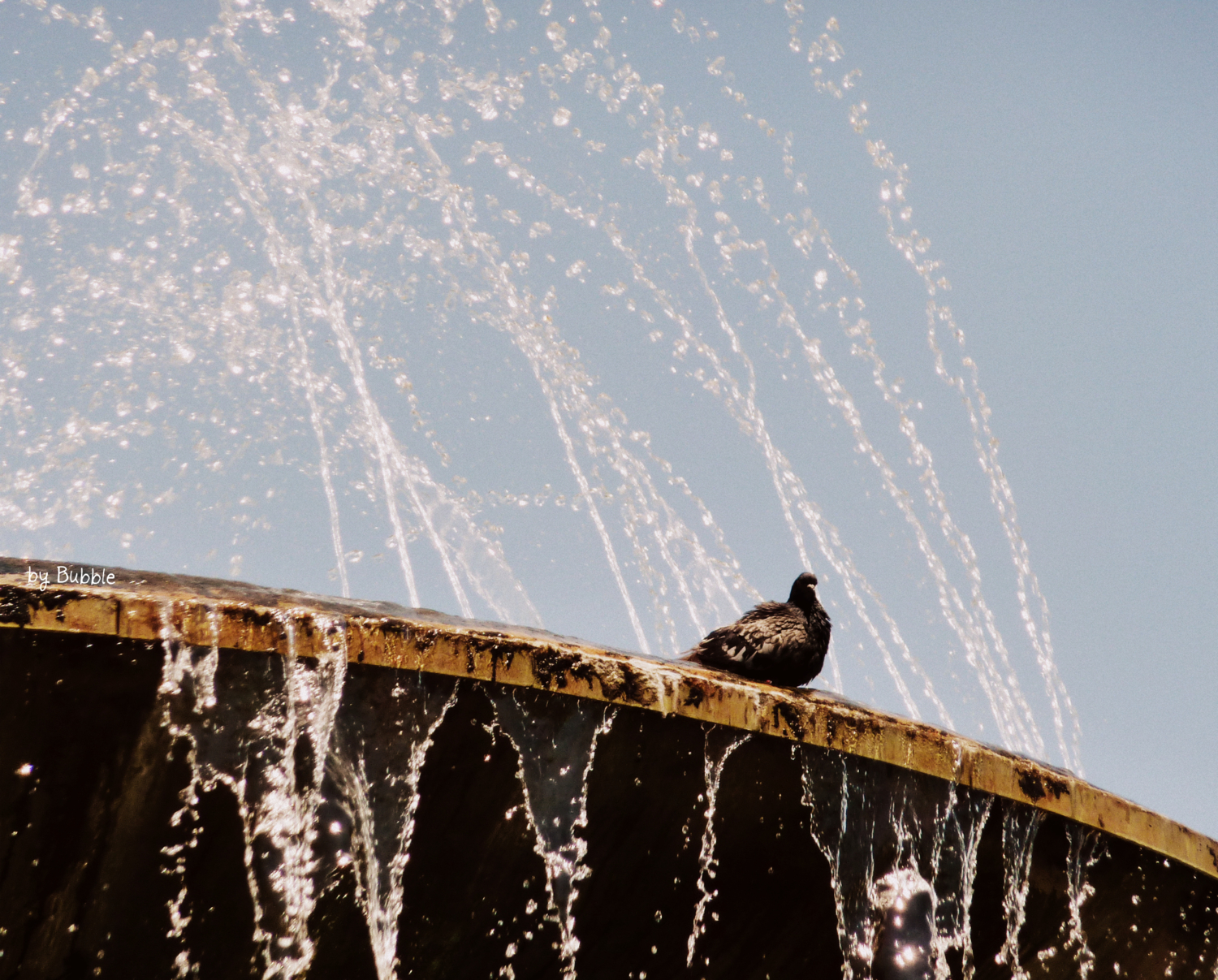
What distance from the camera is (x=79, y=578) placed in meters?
3.33

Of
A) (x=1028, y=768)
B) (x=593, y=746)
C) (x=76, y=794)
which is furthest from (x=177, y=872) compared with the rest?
(x=1028, y=768)

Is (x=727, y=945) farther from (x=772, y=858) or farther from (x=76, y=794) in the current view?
(x=76, y=794)

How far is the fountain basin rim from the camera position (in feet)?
10.1

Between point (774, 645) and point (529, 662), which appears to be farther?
point (774, 645)

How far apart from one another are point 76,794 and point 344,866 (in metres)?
0.86

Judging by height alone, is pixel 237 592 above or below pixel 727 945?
above

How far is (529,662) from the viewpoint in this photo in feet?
11.4

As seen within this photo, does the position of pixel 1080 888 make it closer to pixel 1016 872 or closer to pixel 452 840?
pixel 1016 872

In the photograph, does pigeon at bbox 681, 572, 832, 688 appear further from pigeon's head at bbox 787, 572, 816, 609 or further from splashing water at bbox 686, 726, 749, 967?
splashing water at bbox 686, 726, 749, 967

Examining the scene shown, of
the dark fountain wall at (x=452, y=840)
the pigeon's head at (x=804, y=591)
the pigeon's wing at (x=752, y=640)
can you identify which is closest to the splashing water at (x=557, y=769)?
the dark fountain wall at (x=452, y=840)

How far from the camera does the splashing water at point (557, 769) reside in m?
3.50

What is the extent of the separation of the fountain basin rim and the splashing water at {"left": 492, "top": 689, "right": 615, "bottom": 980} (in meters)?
0.08

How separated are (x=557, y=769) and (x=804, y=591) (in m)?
1.70

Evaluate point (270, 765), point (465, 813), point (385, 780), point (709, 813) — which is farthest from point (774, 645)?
point (270, 765)
